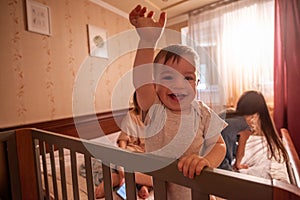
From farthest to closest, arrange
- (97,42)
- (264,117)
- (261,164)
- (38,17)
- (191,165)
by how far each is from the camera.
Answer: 1. (97,42)
2. (38,17)
3. (264,117)
4. (261,164)
5. (191,165)

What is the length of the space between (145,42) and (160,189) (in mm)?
456

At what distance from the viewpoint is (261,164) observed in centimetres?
147

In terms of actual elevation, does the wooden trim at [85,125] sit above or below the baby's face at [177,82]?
below

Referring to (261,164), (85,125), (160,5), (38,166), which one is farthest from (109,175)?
(160,5)

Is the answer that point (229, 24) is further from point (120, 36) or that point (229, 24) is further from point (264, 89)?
point (120, 36)

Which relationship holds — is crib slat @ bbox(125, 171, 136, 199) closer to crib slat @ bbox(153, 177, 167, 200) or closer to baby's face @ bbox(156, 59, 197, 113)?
crib slat @ bbox(153, 177, 167, 200)

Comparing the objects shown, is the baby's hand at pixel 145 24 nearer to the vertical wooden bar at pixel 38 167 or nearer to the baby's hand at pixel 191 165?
the baby's hand at pixel 191 165

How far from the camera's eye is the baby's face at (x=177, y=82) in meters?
0.72

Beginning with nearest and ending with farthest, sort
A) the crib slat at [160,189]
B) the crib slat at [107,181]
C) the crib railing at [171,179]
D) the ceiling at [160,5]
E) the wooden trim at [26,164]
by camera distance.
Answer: the crib railing at [171,179], the crib slat at [160,189], the crib slat at [107,181], the wooden trim at [26,164], the ceiling at [160,5]

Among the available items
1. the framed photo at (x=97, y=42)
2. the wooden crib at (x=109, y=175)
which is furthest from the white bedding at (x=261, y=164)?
the framed photo at (x=97, y=42)

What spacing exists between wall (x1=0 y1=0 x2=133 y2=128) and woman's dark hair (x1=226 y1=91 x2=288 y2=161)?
5.02ft

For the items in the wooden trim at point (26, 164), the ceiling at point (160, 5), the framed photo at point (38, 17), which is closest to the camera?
the wooden trim at point (26, 164)

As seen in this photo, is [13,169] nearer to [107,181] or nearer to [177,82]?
[107,181]

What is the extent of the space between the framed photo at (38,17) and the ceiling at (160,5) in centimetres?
67
